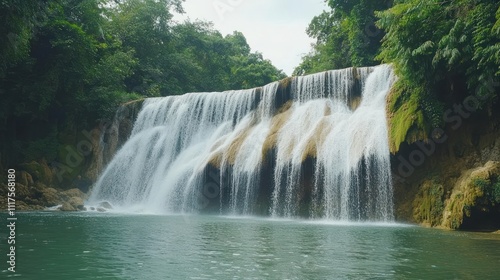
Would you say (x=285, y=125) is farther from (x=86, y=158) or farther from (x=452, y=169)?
(x=86, y=158)

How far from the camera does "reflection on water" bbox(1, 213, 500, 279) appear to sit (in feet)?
19.5

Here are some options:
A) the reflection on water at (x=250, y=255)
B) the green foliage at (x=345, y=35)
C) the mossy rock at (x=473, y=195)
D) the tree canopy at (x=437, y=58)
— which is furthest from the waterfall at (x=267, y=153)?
the green foliage at (x=345, y=35)

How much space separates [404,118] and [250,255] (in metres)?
10.1

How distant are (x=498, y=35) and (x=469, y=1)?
216 cm

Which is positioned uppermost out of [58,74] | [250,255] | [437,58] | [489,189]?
[58,74]

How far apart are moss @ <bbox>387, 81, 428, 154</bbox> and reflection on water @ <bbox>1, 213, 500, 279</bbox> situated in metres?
4.56

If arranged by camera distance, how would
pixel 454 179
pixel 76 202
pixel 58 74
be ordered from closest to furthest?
pixel 454 179 < pixel 76 202 < pixel 58 74

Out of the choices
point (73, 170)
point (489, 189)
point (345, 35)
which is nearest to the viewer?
point (489, 189)

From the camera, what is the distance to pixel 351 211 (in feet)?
52.2

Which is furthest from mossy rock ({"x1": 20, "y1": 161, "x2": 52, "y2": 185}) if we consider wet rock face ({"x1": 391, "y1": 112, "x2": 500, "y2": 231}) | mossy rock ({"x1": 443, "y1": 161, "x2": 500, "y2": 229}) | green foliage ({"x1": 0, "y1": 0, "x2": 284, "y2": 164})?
mossy rock ({"x1": 443, "y1": 161, "x2": 500, "y2": 229})

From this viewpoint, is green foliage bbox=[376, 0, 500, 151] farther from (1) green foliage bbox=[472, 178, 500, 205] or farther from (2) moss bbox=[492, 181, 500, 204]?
(2) moss bbox=[492, 181, 500, 204]


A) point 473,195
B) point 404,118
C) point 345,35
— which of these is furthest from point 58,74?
point 473,195

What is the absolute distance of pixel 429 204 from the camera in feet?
47.1

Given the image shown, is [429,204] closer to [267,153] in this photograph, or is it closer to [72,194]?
[267,153]
